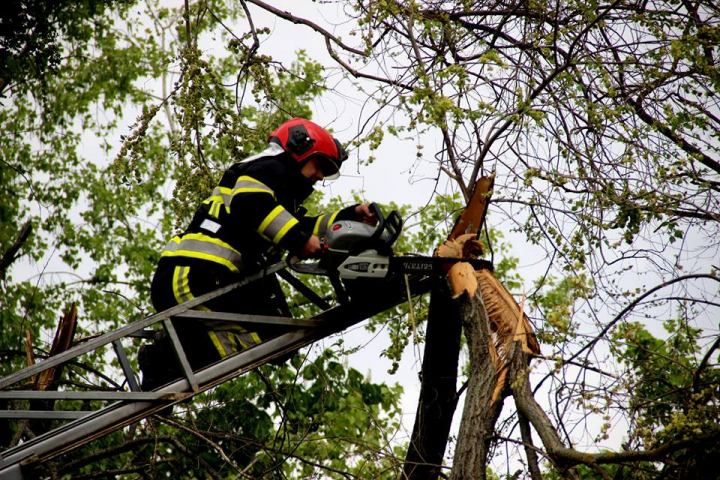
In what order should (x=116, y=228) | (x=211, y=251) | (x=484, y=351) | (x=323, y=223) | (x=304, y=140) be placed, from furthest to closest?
(x=116, y=228), (x=323, y=223), (x=304, y=140), (x=211, y=251), (x=484, y=351)

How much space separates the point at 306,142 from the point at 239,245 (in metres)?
0.76

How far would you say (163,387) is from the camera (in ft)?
15.1

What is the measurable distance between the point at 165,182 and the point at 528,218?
11.9m

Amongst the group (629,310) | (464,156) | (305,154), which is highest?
(464,156)

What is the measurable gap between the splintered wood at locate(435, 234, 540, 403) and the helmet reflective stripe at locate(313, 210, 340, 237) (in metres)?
0.73

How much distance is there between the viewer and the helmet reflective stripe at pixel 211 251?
4809 millimetres

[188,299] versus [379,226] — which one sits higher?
[379,226]

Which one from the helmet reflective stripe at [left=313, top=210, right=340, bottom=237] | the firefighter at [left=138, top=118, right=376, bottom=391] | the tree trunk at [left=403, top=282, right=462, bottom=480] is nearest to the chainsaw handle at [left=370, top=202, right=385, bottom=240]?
the firefighter at [left=138, top=118, right=376, bottom=391]

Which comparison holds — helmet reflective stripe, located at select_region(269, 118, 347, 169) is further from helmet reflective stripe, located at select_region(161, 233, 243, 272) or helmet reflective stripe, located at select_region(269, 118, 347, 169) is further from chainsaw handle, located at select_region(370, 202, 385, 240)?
helmet reflective stripe, located at select_region(161, 233, 243, 272)

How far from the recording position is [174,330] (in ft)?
15.0

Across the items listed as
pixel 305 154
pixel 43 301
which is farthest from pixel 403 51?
pixel 43 301

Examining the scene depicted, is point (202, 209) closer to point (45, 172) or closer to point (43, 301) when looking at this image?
point (43, 301)

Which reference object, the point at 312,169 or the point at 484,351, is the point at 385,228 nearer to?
→ the point at 312,169

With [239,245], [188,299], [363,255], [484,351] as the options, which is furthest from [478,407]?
[188,299]
